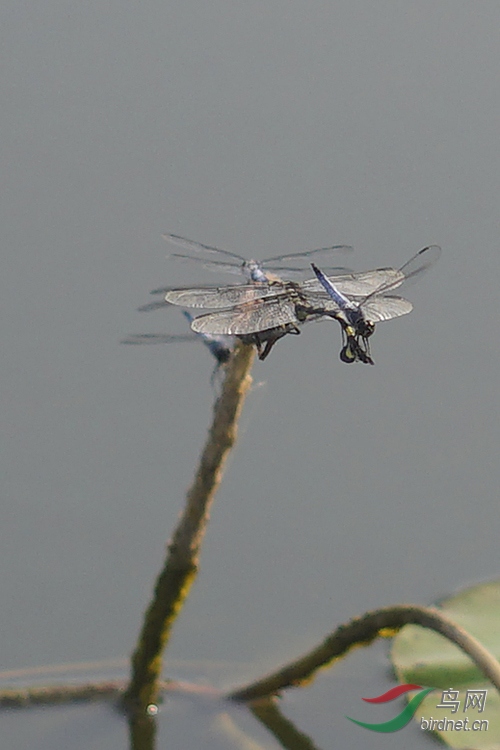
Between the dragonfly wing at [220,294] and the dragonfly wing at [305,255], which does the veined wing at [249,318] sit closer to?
the dragonfly wing at [220,294]

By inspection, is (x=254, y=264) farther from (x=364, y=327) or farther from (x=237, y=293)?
(x=364, y=327)

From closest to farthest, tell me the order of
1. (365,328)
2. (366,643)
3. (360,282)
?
1. (366,643)
2. (365,328)
3. (360,282)

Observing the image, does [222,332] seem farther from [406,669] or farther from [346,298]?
[406,669]

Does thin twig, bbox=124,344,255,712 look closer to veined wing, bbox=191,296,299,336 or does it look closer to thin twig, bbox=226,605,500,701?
veined wing, bbox=191,296,299,336

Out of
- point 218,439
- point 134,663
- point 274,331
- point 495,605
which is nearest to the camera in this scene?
point 218,439

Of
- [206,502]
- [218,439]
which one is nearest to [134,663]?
[206,502]

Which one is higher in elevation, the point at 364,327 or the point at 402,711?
the point at 364,327

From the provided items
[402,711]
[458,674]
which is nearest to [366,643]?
[458,674]

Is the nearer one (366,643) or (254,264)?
(366,643)
